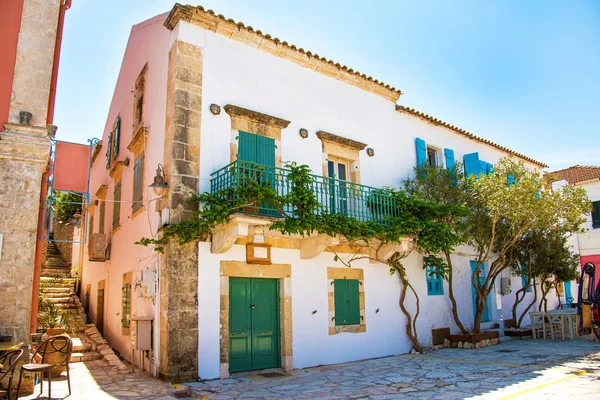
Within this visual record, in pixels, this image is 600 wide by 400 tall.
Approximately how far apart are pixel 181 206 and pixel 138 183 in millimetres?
2599

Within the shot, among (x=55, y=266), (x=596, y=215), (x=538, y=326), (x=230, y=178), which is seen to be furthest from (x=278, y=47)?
(x=596, y=215)

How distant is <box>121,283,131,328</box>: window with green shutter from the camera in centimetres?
1089

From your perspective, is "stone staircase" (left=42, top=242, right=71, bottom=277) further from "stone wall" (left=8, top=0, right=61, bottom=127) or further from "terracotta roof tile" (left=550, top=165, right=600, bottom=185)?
"terracotta roof tile" (left=550, top=165, right=600, bottom=185)

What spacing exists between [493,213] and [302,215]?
5929 mm

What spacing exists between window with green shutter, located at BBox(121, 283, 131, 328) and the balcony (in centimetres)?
347

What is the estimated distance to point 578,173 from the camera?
24281mm

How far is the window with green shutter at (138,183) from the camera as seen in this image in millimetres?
10455

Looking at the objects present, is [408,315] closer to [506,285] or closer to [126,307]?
[506,285]

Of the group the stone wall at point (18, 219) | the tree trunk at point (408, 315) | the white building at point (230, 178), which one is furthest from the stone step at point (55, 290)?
the tree trunk at point (408, 315)

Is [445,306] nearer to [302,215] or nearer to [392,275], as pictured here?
[392,275]

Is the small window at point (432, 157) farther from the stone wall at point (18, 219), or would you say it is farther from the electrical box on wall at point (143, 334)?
the stone wall at point (18, 219)

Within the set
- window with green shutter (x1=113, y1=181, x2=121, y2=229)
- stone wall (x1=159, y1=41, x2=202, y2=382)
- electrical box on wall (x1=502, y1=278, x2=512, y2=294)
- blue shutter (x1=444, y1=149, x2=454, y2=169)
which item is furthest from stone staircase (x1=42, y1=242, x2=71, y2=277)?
electrical box on wall (x1=502, y1=278, x2=512, y2=294)

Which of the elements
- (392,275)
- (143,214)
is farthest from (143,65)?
(392,275)

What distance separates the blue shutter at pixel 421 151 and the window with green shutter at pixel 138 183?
7.57 m
